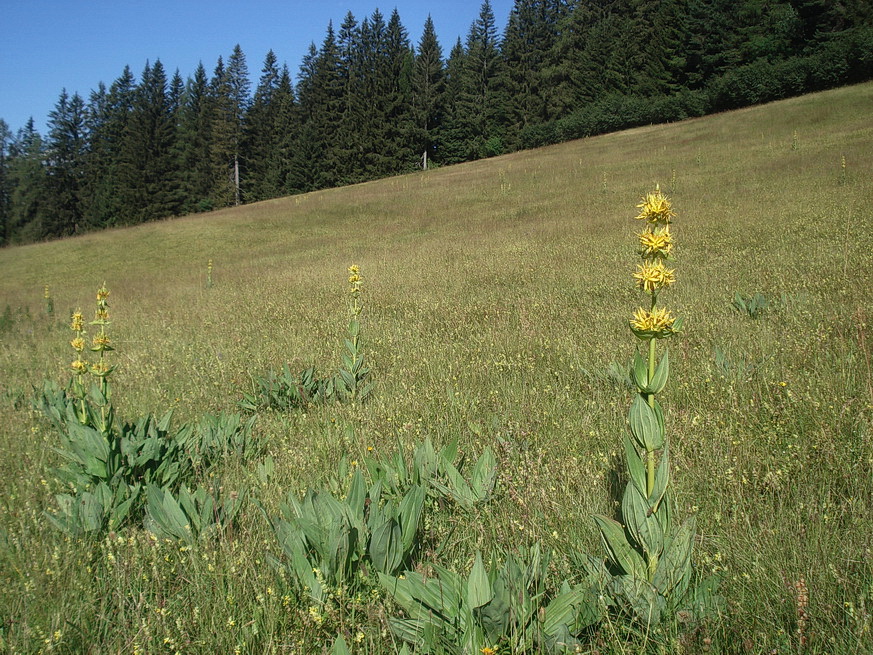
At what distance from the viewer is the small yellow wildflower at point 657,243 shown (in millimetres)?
1588

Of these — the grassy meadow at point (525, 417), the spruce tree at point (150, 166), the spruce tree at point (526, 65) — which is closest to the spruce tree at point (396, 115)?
the spruce tree at point (526, 65)

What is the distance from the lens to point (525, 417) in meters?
3.42

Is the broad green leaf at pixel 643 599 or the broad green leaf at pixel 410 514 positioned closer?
the broad green leaf at pixel 643 599

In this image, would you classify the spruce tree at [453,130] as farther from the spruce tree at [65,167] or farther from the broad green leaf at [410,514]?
the broad green leaf at [410,514]

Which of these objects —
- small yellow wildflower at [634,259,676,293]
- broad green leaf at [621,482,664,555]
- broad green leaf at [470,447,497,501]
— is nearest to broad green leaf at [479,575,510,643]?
broad green leaf at [621,482,664,555]

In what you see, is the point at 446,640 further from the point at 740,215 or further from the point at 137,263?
the point at 137,263

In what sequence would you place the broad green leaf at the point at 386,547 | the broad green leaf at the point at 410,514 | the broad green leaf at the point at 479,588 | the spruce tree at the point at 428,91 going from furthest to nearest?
the spruce tree at the point at 428,91 < the broad green leaf at the point at 410,514 < the broad green leaf at the point at 386,547 < the broad green leaf at the point at 479,588

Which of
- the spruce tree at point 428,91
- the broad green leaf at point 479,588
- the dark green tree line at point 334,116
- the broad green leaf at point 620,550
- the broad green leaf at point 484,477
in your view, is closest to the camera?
the broad green leaf at point 479,588

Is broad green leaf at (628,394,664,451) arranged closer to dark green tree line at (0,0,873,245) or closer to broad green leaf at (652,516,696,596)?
broad green leaf at (652,516,696,596)

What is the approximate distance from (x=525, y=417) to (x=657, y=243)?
6.62 feet

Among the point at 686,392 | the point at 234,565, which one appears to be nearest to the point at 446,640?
the point at 234,565

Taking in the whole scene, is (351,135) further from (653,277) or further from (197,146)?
(653,277)

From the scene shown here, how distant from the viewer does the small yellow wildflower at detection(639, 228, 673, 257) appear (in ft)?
5.21

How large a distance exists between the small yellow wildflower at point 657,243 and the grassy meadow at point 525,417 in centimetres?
106
